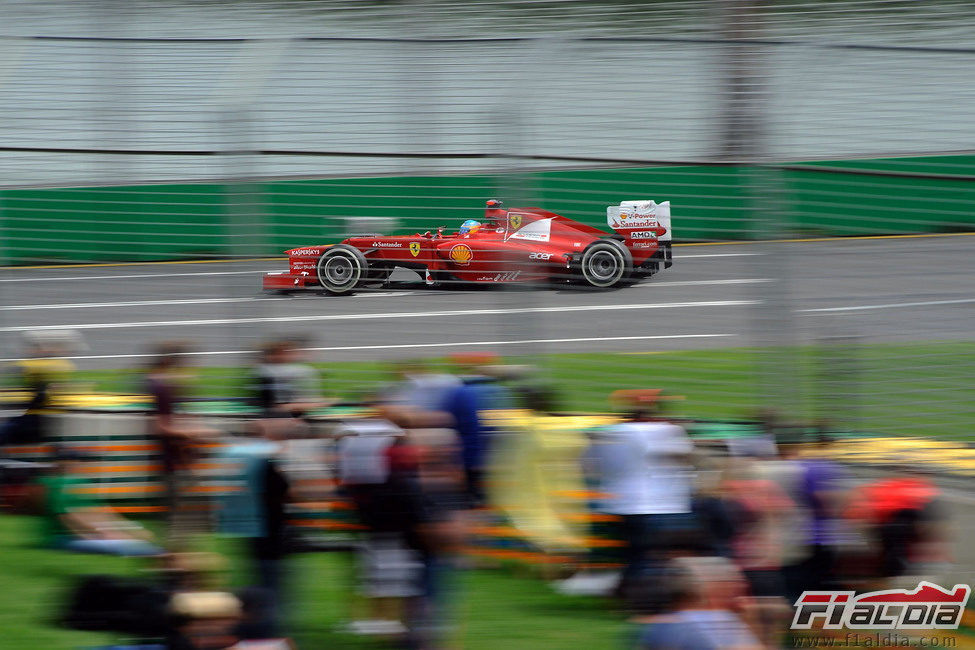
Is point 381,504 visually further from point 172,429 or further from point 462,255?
point 462,255

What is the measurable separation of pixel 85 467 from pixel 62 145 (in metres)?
2.04

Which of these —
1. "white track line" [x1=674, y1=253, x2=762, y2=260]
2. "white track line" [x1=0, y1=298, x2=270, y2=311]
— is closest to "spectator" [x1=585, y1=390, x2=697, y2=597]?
"white track line" [x1=674, y1=253, x2=762, y2=260]

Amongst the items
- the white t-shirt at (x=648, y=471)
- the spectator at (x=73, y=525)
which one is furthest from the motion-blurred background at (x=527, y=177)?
the spectator at (x=73, y=525)

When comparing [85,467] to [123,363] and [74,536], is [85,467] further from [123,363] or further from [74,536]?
[123,363]

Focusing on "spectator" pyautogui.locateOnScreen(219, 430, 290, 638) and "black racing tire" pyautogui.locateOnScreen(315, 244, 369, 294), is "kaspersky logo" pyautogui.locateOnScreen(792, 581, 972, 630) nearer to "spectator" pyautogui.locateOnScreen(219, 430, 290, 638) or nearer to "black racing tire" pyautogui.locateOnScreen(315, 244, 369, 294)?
"spectator" pyautogui.locateOnScreen(219, 430, 290, 638)

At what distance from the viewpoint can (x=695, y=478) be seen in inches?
229

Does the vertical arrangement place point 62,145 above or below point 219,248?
above

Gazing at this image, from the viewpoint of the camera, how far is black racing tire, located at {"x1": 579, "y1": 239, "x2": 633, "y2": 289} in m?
6.12

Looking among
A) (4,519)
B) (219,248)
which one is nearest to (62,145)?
(219,248)

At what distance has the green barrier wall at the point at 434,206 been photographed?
5.80 metres

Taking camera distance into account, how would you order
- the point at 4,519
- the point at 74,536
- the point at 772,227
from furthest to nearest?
the point at 4,519 → the point at 74,536 → the point at 772,227

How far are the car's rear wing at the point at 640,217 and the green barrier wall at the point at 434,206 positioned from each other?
2.4 inches

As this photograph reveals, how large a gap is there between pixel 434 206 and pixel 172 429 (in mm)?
1987

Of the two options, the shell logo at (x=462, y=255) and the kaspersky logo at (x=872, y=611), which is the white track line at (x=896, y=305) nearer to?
the kaspersky logo at (x=872, y=611)
